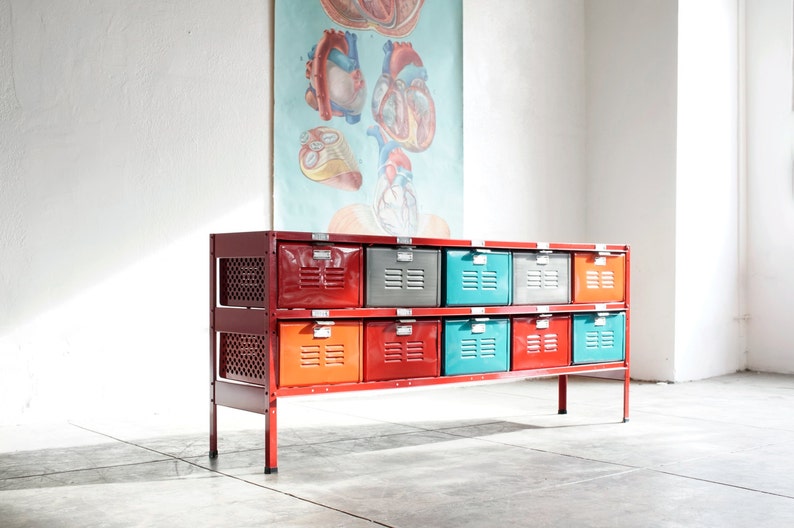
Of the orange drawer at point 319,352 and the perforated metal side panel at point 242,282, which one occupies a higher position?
the perforated metal side panel at point 242,282

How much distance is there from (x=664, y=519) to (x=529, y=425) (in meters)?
2.43

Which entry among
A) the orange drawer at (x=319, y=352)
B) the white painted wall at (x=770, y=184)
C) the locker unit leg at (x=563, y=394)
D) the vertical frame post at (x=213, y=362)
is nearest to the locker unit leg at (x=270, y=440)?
the orange drawer at (x=319, y=352)

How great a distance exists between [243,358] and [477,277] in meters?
1.55

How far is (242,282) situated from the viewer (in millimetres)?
4852

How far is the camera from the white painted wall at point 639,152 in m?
8.75

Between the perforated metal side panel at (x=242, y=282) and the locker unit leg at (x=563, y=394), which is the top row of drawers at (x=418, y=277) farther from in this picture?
the locker unit leg at (x=563, y=394)

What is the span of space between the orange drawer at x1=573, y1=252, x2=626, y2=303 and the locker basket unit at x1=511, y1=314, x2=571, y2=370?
0.78 feet

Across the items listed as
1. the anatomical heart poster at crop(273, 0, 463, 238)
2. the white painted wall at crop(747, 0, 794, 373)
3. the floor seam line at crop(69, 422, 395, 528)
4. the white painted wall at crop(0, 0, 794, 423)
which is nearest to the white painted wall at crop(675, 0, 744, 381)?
the white painted wall at crop(0, 0, 794, 423)

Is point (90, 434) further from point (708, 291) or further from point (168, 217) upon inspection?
point (708, 291)

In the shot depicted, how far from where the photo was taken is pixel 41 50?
5898 millimetres

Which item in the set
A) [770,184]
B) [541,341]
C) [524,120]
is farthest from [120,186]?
[770,184]

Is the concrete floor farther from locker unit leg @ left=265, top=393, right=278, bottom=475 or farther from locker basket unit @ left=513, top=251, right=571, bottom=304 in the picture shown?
locker basket unit @ left=513, top=251, right=571, bottom=304

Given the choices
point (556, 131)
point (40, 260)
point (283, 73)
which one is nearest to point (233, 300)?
point (40, 260)

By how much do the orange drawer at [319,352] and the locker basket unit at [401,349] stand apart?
3.5 inches
